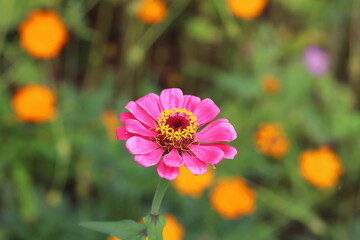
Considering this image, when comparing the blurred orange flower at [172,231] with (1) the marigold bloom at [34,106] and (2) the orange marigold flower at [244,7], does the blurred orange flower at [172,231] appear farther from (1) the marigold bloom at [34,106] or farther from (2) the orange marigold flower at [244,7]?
(2) the orange marigold flower at [244,7]

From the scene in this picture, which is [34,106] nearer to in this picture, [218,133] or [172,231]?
[172,231]

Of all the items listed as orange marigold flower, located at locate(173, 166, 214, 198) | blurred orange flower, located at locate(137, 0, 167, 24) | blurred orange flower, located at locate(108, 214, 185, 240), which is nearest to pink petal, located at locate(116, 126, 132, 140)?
blurred orange flower, located at locate(108, 214, 185, 240)

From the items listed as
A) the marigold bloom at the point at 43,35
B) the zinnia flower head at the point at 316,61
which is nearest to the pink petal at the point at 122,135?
the marigold bloom at the point at 43,35

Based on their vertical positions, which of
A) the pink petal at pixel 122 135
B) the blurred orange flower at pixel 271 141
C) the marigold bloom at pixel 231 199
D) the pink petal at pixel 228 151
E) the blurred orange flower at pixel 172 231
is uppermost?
the blurred orange flower at pixel 271 141

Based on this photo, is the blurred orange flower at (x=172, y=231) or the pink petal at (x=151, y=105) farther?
the blurred orange flower at (x=172, y=231)

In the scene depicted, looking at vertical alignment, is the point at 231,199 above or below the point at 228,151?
above

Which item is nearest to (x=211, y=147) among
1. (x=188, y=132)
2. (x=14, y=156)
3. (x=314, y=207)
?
(x=188, y=132)

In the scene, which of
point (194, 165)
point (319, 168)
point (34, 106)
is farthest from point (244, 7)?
point (194, 165)
